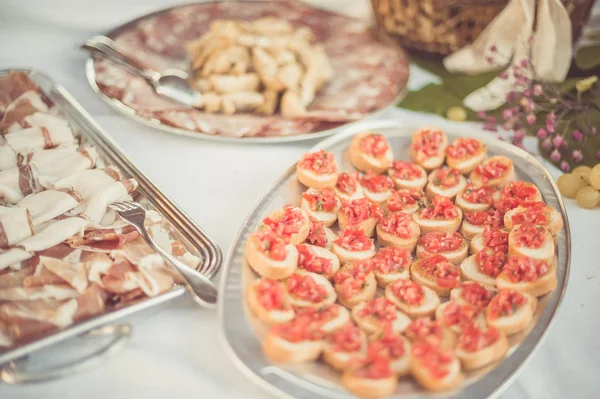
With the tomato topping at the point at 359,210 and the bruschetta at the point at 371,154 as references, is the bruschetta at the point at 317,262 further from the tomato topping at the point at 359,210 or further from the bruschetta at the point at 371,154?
the bruschetta at the point at 371,154

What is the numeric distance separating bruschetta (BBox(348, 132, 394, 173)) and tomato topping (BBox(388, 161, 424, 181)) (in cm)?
3

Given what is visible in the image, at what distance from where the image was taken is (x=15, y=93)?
1719 millimetres

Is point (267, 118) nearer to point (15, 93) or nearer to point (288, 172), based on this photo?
point (288, 172)

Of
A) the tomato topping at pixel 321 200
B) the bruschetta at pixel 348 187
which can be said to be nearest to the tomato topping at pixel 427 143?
the bruschetta at pixel 348 187

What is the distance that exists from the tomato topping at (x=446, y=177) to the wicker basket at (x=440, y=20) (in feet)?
2.50

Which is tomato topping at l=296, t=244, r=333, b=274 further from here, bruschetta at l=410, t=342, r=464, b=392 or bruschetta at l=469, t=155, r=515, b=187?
bruschetta at l=469, t=155, r=515, b=187

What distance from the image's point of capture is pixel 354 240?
4.22 ft

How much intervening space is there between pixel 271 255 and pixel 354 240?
0.21 m

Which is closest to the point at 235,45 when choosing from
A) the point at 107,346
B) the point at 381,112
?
the point at 381,112

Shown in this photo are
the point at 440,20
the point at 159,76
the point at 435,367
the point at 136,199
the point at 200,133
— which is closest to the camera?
the point at 435,367

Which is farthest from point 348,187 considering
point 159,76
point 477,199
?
point 159,76

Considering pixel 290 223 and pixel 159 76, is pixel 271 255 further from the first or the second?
pixel 159 76

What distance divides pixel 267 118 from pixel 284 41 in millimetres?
420

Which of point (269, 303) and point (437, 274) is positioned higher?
point (269, 303)
